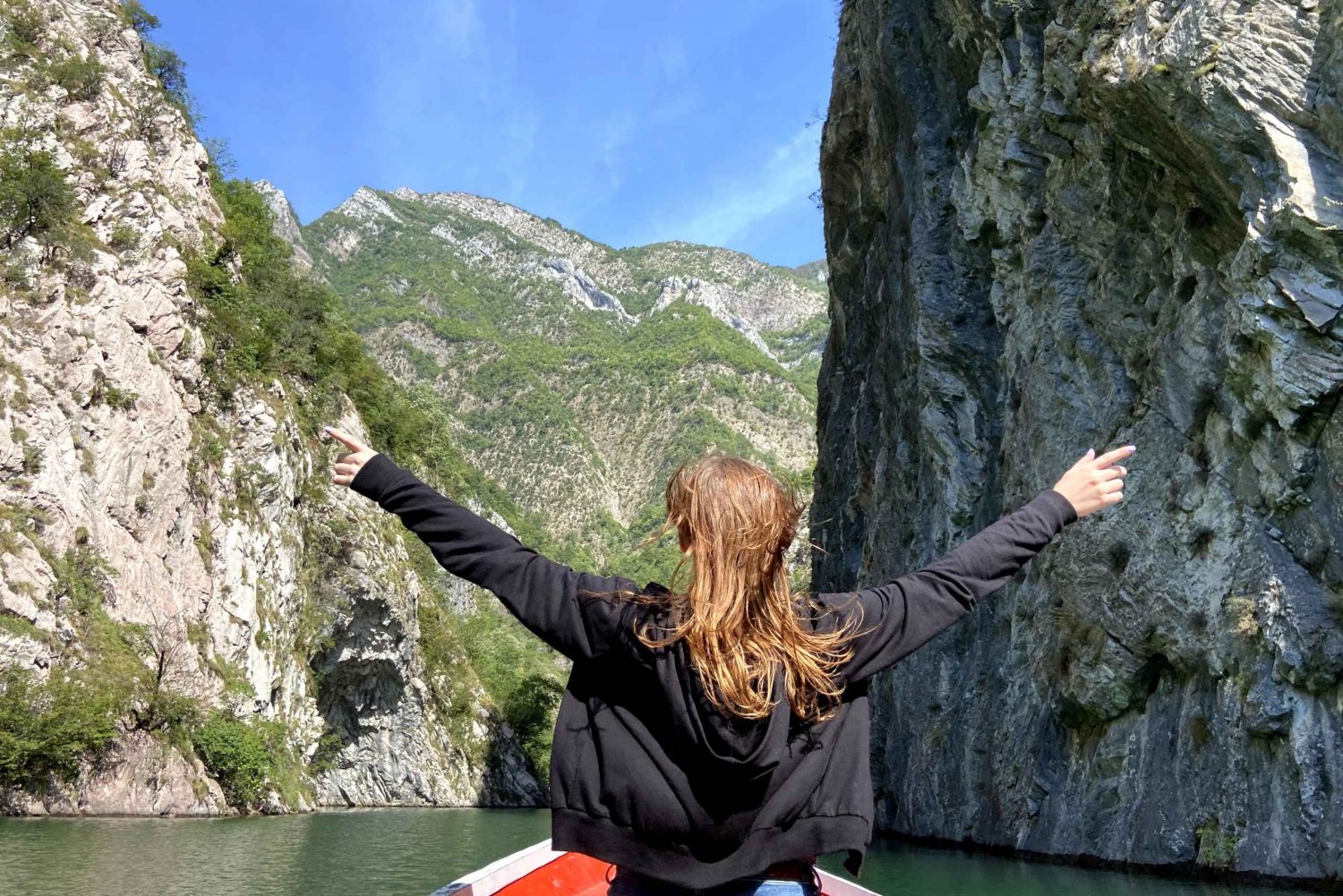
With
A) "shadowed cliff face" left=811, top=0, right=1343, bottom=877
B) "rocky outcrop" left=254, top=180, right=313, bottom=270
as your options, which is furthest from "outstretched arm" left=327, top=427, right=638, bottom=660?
"rocky outcrop" left=254, top=180, right=313, bottom=270

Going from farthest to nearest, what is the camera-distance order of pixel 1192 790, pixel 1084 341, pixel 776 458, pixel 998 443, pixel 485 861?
pixel 776 458, pixel 998 443, pixel 1084 341, pixel 485 861, pixel 1192 790

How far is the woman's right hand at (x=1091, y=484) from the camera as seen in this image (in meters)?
2.50

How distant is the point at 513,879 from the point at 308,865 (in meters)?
13.8

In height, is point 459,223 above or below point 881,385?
above

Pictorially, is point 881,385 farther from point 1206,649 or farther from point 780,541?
point 780,541

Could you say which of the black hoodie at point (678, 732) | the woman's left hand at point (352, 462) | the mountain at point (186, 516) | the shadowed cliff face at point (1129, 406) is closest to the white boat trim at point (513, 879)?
the black hoodie at point (678, 732)

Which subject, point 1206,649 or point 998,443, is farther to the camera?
point 998,443

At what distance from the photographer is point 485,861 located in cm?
1700

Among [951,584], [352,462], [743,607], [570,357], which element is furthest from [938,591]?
[570,357]

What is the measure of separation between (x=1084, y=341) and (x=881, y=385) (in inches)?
519

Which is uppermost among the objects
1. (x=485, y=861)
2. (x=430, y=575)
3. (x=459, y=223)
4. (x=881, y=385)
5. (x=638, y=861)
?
(x=459, y=223)

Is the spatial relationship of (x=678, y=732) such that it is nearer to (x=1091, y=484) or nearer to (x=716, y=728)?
(x=716, y=728)

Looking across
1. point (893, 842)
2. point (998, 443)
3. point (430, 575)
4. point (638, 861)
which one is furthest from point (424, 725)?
point (638, 861)

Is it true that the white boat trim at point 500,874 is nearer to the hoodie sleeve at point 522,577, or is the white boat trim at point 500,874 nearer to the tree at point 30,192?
the hoodie sleeve at point 522,577
